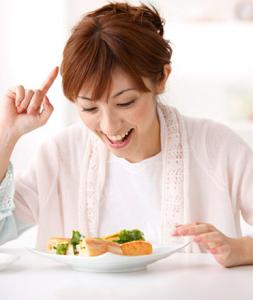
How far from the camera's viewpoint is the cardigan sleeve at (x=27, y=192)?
2012mm

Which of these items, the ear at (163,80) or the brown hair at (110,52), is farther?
the ear at (163,80)

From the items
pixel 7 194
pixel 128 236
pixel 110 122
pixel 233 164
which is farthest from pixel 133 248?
pixel 233 164

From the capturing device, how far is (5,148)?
80.2 inches

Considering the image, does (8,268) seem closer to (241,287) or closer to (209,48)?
(241,287)

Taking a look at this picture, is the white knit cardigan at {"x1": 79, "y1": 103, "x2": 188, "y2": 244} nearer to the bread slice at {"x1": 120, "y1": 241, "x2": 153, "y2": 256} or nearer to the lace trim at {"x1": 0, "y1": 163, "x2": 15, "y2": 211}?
the lace trim at {"x1": 0, "y1": 163, "x2": 15, "y2": 211}

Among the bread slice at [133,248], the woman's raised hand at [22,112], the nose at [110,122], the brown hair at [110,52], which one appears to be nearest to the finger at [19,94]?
the woman's raised hand at [22,112]

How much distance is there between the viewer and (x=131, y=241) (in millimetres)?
1686

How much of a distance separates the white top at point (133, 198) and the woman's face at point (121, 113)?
0.14 metres

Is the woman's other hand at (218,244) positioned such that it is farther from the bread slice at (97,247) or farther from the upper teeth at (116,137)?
the upper teeth at (116,137)

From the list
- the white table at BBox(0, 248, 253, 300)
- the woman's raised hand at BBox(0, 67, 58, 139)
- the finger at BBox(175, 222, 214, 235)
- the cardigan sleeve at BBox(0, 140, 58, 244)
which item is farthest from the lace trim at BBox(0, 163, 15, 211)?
the finger at BBox(175, 222, 214, 235)

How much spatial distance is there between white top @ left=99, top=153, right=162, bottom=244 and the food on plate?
0.49m

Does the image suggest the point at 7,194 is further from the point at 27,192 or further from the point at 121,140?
the point at 121,140

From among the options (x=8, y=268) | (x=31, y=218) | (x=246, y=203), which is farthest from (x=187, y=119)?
(x=8, y=268)

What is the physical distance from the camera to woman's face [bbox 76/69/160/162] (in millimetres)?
1888
